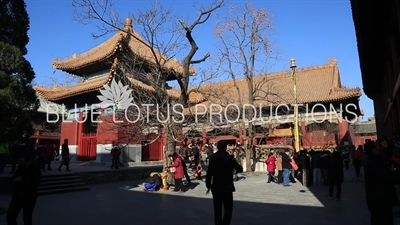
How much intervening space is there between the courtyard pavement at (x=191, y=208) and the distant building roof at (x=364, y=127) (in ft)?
100

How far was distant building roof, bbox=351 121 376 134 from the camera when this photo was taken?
38.0m

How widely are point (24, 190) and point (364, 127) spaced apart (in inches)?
1597

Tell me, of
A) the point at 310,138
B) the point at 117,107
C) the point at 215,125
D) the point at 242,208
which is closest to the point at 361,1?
the point at 242,208

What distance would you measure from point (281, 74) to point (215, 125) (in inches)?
729

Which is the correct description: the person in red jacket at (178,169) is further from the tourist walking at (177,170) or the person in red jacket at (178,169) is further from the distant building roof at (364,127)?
the distant building roof at (364,127)

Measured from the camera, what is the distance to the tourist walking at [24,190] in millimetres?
4980

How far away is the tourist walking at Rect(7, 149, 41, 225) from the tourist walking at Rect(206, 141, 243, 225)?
8.71 feet

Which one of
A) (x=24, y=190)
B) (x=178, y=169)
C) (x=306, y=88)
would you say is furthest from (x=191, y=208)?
(x=306, y=88)

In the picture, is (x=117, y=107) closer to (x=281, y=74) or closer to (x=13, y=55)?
(x=13, y=55)

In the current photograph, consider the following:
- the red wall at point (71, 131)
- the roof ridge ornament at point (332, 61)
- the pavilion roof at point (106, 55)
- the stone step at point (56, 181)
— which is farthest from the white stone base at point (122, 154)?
the roof ridge ornament at point (332, 61)

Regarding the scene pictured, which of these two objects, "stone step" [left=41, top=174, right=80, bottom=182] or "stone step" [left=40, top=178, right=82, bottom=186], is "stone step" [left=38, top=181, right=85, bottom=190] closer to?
"stone step" [left=40, top=178, right=82, bottom=186]

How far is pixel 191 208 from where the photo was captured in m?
7.88

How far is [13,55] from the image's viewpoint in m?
8.21

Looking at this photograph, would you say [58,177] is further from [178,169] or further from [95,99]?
[95,99]
